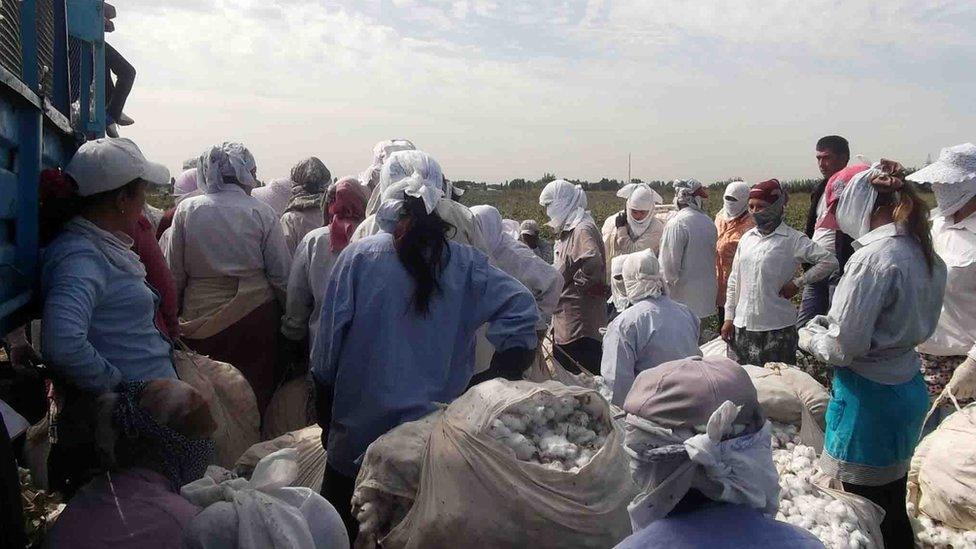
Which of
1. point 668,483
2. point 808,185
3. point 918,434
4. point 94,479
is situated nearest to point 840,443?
point 918,434

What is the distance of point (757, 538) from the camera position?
1.54 m

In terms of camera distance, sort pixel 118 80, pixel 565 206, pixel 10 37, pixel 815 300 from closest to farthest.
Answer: pixel 10 37 → pixel 118 80 → pixel 815 300 → pixel 565 206

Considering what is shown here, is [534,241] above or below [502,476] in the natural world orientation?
below

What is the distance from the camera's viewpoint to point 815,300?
608cm

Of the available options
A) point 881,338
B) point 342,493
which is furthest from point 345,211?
point 881,338

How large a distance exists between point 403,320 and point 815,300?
431 cm

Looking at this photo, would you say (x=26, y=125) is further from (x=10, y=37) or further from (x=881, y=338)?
(x=881, y=338)

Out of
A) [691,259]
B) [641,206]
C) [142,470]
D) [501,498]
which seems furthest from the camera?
[641,206]

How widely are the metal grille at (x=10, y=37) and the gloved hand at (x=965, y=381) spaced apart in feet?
12.4

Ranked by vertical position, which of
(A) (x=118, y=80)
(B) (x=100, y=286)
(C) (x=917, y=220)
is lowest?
(B) (x=100, y=286)

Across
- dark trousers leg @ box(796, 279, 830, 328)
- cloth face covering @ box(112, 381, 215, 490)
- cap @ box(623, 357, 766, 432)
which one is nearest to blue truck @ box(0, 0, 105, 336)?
cloth face covering @ box(112, 381, 215, 490)

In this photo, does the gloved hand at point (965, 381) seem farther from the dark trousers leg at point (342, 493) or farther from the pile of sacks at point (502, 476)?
the dark trousers leg at point (342, 493)

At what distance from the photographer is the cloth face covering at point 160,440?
2.03 meters

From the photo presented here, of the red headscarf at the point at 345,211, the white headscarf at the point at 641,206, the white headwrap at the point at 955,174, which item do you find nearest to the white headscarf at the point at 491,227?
the red headscarf at the point at 345,211
